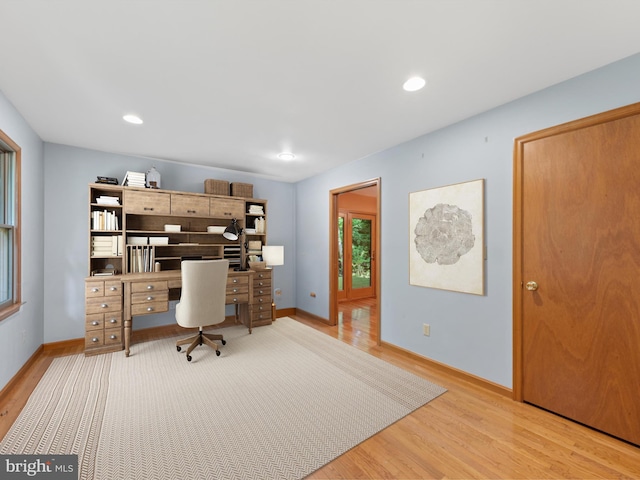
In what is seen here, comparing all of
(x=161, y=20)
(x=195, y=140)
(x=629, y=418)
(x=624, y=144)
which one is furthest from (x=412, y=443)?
(x=195, y=140)

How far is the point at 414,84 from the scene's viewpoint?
210 centimetres

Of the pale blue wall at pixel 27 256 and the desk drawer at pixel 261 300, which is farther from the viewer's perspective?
the desk drawer at pixel 261 300

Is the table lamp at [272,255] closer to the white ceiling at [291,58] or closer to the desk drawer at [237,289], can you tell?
the desk drawer at [237,289]

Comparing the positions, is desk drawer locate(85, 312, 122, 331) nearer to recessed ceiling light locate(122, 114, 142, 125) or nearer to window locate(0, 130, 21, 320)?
window locate(0, 130, 21, 320)

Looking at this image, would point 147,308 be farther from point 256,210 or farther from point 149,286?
point 256,210

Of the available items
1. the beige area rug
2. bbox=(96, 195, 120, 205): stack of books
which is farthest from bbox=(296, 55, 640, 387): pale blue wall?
bbox=(96, 195, 120, 205): stack of books

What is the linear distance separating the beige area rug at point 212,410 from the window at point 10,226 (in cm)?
87

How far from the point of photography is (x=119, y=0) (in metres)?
1.37

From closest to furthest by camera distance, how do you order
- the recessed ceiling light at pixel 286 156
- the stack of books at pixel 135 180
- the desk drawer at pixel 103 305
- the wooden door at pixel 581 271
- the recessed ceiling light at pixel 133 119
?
the wooden door at pixel 581 271 → the recessed ceiling light at pixel 133 119 → the desk drawer at pixel 103 305 → the stack of books at pixel 135 180 → the recessed ceiling light at pixel 286 156

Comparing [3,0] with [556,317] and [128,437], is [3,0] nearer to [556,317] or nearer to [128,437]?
[128,437]

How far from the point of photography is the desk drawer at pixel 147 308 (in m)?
3.27

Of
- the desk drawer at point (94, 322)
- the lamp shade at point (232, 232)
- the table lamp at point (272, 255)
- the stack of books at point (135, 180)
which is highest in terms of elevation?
the stack of books at point (135, 180)

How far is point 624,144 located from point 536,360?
5.32ft

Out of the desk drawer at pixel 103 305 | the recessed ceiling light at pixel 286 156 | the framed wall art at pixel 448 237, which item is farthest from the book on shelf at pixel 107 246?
the framed wall art at pixel 448 237
